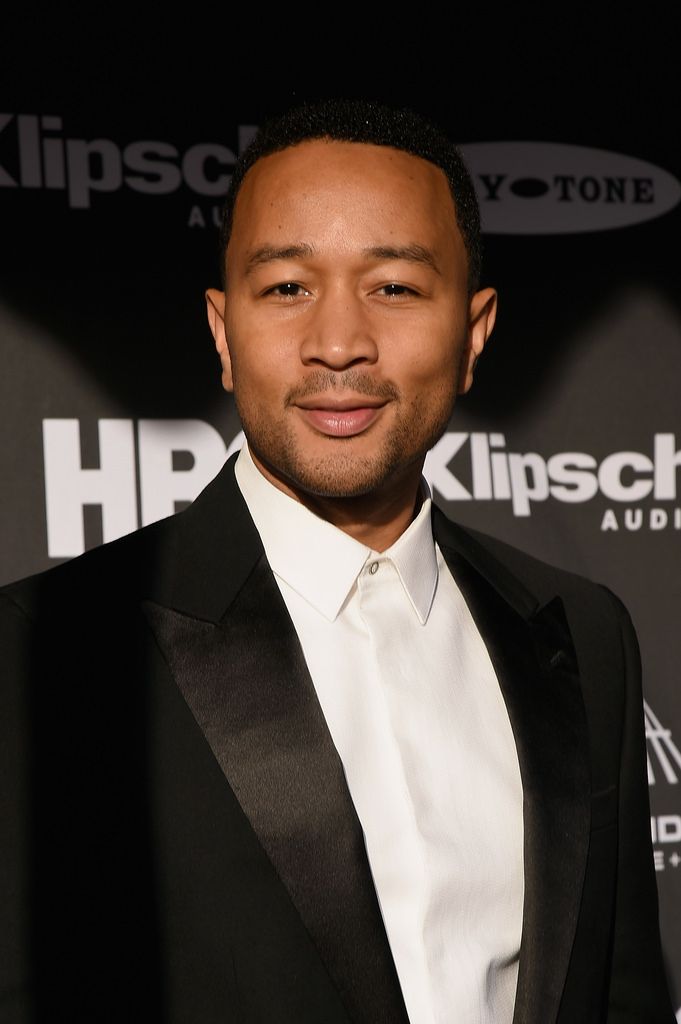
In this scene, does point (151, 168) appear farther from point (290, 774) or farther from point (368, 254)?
point (290, 774)

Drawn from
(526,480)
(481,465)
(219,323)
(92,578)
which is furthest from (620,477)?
(92,578)

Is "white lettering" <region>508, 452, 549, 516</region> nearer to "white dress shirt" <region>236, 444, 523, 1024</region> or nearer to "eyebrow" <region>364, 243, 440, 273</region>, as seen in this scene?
"white dress shirt" <region>236, 444, 523, 1024</region>

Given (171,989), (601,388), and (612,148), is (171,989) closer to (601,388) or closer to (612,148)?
(601,388)

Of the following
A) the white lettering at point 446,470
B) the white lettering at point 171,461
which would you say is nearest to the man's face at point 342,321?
the white lettering at point 171,461

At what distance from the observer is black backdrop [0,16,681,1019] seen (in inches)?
93.0

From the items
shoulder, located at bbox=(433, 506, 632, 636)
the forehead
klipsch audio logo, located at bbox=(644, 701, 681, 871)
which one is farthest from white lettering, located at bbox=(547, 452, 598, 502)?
the forehead

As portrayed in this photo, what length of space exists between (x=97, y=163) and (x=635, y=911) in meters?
1.87

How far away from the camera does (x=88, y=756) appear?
120 centimetres

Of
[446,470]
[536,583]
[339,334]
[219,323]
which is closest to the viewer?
[339,334]

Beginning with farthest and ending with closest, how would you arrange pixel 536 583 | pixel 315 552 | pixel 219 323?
1. pixel 536 583
2. pixel 219 323
3. pixel 315 552

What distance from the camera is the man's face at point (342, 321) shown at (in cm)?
130

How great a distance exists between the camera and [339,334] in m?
1.27

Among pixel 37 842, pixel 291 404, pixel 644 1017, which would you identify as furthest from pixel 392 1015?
pixel 291 404

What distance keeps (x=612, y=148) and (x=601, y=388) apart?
0.60 metres
